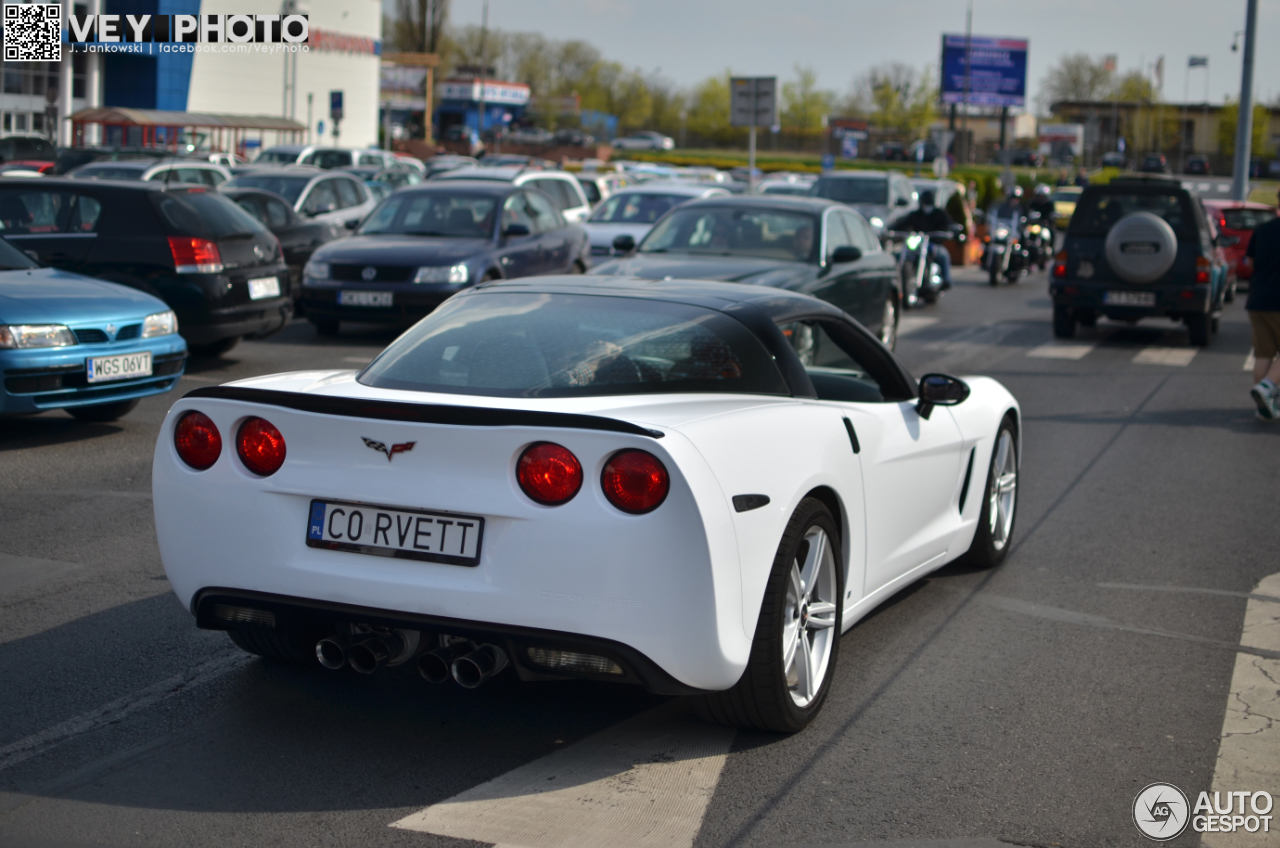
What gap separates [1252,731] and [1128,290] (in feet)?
44.1

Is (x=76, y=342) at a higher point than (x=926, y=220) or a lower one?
lower

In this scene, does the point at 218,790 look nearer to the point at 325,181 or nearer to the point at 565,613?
the point at 565,613

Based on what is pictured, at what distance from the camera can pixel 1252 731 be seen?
14.7 ft

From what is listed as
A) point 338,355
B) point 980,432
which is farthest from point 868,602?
point 338,355

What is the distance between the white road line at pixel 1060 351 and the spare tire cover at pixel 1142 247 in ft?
3.41

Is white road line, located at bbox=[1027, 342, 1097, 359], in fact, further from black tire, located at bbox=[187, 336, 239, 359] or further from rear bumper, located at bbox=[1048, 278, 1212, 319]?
black tire, located at bbox=[187, 336, 239, 359]

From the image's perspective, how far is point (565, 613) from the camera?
370 cm

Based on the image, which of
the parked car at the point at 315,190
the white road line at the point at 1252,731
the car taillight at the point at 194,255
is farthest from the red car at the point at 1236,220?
the white road line at the point at 1252,731

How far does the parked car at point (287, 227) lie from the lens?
1620cm

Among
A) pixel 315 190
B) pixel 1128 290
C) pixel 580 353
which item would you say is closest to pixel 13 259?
pixel 580 353

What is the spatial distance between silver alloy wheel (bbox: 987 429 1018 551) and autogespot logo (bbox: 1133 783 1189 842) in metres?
2.45

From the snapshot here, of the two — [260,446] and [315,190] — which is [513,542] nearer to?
[260,446]

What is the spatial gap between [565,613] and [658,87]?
14115cm

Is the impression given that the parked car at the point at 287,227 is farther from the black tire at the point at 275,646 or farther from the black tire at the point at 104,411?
the black tire at the point at 275,646
